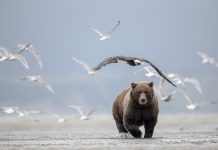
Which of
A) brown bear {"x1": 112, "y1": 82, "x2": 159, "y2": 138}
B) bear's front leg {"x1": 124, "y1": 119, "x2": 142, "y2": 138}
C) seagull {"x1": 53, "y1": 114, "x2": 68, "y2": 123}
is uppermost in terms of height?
seagull {"x1": 53, "y1": 114, "x2": 68, "y2": 123}

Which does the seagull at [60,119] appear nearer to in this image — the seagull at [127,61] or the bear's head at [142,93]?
the bear's head at [142,93]

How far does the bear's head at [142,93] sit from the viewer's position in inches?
1000

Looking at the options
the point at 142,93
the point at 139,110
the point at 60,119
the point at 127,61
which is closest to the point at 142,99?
the point at 142,93

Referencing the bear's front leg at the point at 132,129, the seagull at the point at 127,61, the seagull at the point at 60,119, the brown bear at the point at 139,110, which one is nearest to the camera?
the seagull at the point at 127,61

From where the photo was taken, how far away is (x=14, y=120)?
1617 inches

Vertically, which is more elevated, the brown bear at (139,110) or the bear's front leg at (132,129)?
the brown bear at (139,110)

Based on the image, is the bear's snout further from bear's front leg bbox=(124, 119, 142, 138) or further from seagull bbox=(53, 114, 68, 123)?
seagull bbox=(53, 114, 68, 123)

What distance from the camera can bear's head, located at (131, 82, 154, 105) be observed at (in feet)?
83.4

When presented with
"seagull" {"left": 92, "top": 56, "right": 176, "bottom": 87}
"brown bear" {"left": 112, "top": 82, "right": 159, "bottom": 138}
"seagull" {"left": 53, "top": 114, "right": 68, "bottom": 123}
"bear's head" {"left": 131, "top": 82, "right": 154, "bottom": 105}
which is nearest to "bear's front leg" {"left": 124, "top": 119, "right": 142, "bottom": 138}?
"brown bear" {"left": 112, "top": 82, "right": 159, "bottom": 138}

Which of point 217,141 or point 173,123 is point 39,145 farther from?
point 173,123

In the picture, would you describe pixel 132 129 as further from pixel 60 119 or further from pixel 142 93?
pixel 60 119

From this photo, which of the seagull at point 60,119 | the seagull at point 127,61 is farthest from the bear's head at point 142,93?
the seagull at point 60,119

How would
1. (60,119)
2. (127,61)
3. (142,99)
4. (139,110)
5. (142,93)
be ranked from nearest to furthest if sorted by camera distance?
1. (127,61)
2. (142,99)
3. (142,93)
4. (139,110)
5. (60,119)

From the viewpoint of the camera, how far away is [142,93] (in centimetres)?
2550
